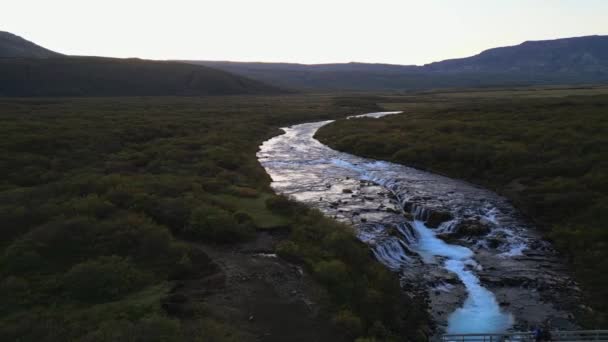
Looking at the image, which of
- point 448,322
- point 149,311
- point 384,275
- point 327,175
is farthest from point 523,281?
point 327,175

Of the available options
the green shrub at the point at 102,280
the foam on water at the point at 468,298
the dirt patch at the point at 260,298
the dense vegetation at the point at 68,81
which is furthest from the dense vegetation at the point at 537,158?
the dense vegetation at the point at 68,81

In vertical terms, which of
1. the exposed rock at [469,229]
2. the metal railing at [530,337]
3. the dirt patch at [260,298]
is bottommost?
the exposed rock at [469,229]

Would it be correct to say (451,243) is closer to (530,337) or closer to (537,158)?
(530,337)

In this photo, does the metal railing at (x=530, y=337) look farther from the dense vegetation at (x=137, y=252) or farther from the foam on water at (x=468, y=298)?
the dense vegetation at (x=137, y=252)

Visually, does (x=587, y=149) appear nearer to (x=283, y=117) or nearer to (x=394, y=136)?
(x=394, y=136)

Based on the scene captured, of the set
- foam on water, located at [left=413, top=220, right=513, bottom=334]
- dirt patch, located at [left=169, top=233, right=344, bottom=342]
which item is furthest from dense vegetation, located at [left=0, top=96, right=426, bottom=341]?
foam on water, located at [left=413, top=220, right=513, bottom=334]

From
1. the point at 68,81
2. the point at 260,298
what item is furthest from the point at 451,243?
the point at 68,81

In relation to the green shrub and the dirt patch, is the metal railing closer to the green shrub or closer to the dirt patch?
the dirt patch
